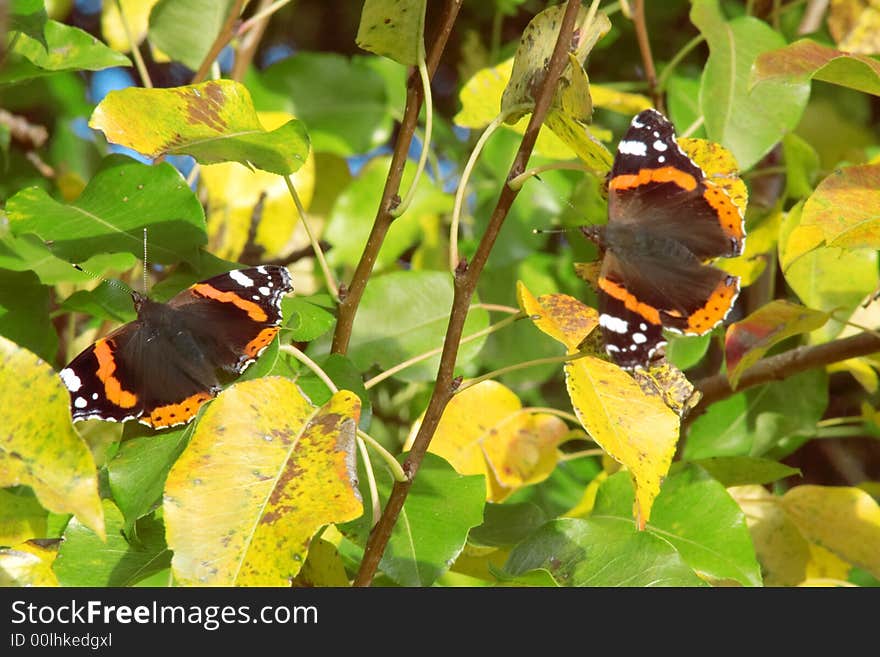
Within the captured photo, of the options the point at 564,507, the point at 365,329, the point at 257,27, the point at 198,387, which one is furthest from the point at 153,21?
the point at 564,507

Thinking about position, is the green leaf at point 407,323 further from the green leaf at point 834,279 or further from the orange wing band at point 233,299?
the green leaf at point 834,279

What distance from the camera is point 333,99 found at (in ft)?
4.57

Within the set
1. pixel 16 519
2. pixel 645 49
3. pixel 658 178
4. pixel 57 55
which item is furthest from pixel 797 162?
pixel 16 519

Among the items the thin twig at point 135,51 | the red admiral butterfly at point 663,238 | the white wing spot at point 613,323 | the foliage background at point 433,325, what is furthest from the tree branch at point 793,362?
the thin twig at point 135,51

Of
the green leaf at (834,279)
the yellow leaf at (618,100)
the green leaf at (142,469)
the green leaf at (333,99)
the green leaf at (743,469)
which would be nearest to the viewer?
the green leaf at (142,469)

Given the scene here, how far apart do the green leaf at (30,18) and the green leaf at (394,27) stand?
0.94 ft

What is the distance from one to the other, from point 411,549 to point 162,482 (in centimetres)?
21

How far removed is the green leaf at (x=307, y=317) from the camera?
0.84m

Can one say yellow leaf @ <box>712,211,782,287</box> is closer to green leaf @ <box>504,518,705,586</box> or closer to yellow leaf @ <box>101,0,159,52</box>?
green leaf @ <box>504,518,705,586</box>

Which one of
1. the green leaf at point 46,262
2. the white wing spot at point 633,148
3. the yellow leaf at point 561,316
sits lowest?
the green leaf at point 46,262

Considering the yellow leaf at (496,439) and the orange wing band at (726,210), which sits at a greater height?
the orange wing band at (726,210)

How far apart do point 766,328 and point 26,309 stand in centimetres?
66

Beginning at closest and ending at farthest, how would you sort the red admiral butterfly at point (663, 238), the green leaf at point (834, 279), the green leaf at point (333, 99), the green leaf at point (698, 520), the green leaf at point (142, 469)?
the green leaf at point (142, 469) → the red admiral butterfly at point (663, 238) → the green leaf at point (698, 520) → the green leaf at point (834, 279) → the green leaf at point (333, 99)
